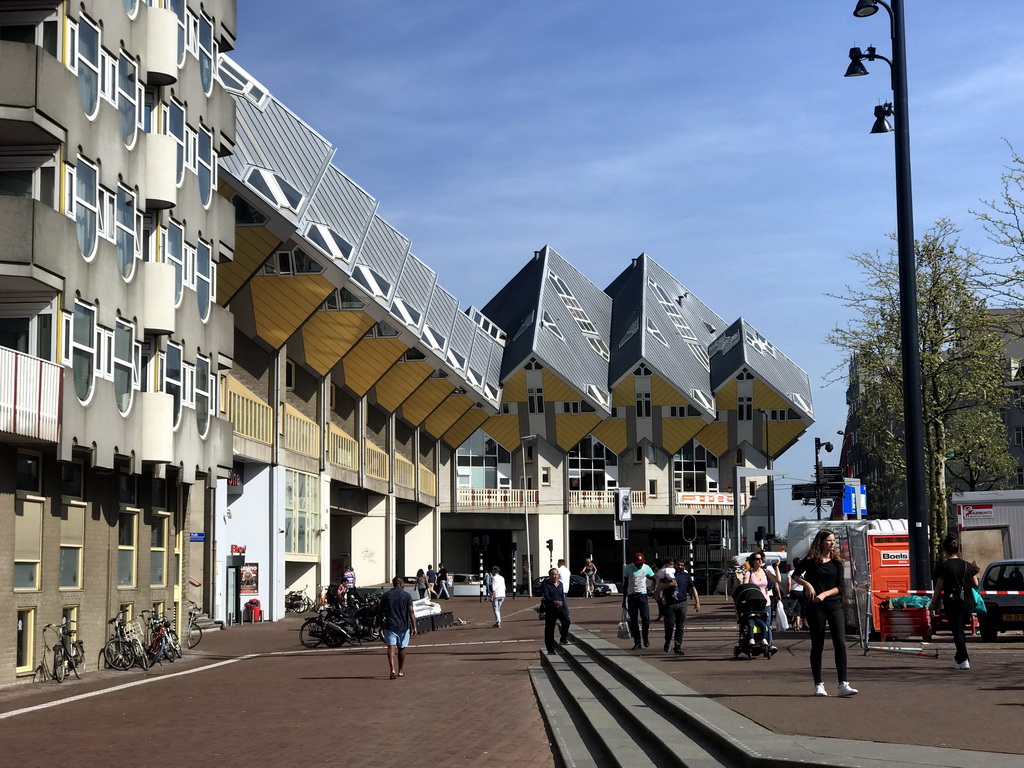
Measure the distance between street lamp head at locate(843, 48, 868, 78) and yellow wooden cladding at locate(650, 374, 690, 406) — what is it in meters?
64.6

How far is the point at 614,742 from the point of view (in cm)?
1176

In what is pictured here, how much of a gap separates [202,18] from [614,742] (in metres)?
23.2

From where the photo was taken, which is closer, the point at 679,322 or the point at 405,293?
the point at 405,293

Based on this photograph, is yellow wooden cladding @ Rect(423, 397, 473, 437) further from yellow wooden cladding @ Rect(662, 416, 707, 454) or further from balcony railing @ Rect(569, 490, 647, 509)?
yellow wooden cladding @ Rect(662, 416, 707, 454)

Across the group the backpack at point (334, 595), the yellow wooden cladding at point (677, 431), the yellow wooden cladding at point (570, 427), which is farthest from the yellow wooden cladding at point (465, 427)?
the backpack at point (334, 595)

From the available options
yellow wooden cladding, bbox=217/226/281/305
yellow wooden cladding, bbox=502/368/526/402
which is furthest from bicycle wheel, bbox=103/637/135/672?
yellow wooden cladding, bbox=502/368/526/402

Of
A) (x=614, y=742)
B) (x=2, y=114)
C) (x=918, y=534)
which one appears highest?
(x=2, y=114)

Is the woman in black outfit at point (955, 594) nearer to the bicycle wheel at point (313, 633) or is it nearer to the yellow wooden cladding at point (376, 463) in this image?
the bicycle wheel at point (313, 633)

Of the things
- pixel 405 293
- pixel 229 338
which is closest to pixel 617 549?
pixel 405 293

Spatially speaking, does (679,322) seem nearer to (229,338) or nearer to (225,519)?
(225,519)

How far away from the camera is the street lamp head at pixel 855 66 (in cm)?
2144

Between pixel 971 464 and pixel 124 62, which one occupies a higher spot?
pixel 124 62

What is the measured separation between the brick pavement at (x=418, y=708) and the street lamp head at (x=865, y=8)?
31.3 ft

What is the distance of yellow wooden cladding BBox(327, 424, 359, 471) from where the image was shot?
51.4 metres
